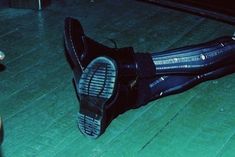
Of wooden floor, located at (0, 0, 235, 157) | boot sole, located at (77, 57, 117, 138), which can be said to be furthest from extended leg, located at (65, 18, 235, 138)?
wooden floor, located at (0, 0, 235, 157)

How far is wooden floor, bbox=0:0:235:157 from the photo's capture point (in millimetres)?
2170

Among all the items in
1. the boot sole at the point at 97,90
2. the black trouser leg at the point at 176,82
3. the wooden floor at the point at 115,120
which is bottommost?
the wooden floor at the point at 115,120

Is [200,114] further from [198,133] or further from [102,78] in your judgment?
[102,78]

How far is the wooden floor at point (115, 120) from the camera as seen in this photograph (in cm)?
217

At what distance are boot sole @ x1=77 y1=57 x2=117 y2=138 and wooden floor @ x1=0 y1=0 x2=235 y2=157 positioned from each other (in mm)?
165

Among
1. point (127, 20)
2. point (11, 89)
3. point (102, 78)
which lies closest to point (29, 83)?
point (11, 89)

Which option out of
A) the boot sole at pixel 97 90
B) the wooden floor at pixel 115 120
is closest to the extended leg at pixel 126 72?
the boot sole at pixel 97 90

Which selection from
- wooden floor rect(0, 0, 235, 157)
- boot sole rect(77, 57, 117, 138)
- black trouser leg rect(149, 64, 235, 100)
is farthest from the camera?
black trouser leg rect(149, 64, 235, 100)

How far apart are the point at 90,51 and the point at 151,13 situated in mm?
1840

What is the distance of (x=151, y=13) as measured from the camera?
13.1ft

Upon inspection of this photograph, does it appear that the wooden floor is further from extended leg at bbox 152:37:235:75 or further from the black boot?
extended leg at bbox 152:37:235:75

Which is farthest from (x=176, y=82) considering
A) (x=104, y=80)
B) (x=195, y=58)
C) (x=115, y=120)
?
(x=104, y=80)

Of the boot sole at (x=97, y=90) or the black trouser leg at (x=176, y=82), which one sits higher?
the boot sole at (x=97, y=90)

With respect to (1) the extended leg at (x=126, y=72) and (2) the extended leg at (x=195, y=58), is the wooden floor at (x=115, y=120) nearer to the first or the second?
(1) the extended leg at (x=126, y=72)
